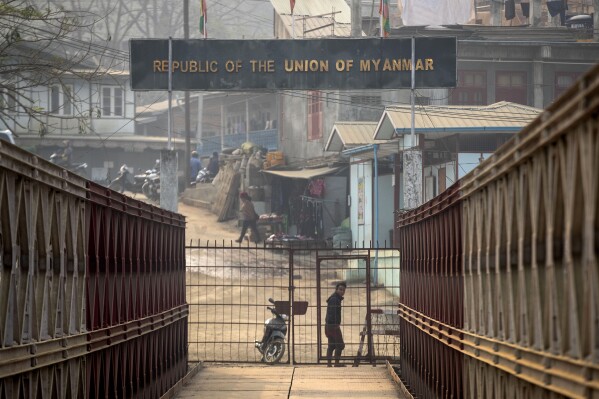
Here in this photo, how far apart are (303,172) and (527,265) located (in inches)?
1532

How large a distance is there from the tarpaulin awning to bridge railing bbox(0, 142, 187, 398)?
2633cm

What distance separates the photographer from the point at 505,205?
9711 millimetres

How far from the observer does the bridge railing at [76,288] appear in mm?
9219

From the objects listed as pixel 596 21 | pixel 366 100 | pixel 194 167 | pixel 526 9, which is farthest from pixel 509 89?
pixel 194 167

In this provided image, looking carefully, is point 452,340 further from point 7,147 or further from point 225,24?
point 225,24

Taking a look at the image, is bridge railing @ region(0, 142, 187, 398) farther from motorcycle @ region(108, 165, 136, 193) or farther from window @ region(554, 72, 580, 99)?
motorcycle @ region(108, 165, 136, 193)

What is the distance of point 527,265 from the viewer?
348 inches

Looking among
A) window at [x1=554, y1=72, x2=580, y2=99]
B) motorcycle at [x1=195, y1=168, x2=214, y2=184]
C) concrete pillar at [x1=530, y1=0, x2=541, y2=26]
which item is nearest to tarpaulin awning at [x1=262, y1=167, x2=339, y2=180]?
motorcycle at [x1=195, y1=168, x2=214, y2=184]

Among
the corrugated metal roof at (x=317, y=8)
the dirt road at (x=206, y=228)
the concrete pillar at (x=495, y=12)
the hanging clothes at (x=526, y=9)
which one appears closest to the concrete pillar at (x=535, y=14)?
the hanging clothes at (x=526, y=9)

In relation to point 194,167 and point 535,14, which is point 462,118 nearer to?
point 535,14

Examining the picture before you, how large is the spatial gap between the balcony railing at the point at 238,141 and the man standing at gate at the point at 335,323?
34009mm

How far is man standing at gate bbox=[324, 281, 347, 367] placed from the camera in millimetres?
24547

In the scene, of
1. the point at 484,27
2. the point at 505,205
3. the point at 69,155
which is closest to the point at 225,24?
the point at 69,155

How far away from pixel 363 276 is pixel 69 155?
22232 mm
